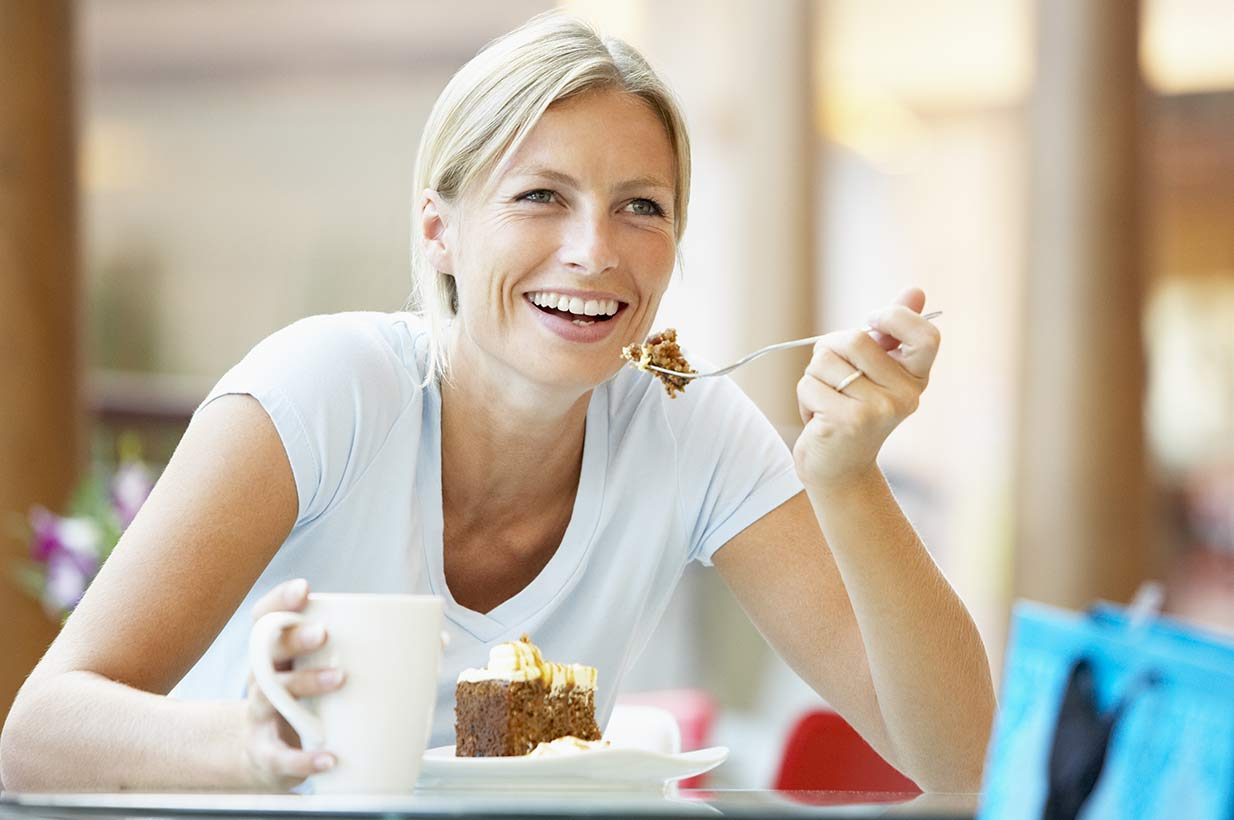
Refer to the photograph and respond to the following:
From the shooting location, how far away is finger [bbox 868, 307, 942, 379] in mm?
1045

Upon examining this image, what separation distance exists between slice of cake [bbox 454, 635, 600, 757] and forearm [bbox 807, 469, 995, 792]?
0.26 meters

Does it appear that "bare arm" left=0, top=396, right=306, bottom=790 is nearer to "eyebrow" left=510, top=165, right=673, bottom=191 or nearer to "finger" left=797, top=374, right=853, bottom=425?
"eyebrow" left=510, top=165, right=673, bottom=191

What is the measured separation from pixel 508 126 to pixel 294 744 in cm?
73

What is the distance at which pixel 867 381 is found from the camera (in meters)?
1.07

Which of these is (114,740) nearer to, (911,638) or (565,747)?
(565,747)

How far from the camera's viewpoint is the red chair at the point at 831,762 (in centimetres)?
177

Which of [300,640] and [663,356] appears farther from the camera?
[663,356]

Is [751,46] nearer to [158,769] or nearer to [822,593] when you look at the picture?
[822,593]

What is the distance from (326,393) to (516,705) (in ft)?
1.39

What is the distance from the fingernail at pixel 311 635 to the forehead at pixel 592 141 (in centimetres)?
70

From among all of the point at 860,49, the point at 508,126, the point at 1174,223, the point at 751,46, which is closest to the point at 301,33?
the point at 860,49

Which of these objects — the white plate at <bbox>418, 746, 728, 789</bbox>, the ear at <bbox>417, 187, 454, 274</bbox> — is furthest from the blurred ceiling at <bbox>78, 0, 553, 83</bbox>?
the white plate at <bbox>418, 746, 728, 789</bbox>

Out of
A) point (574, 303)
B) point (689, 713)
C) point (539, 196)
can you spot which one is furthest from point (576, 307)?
point (689, 713)

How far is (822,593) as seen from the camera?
1494 mm
